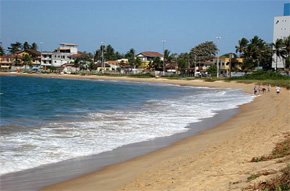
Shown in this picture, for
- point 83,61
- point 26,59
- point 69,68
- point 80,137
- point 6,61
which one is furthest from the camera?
point 6,61

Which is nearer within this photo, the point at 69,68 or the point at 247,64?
the point at 247,64

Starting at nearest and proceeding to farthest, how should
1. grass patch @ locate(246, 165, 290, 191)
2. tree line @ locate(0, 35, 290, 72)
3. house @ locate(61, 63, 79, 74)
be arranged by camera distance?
grass patch @ locate(246, 165, 290, 191), tree line @ locate(0, 35, 290, 72), house @ locate(61, 63, 79, 74)

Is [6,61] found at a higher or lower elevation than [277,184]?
higher

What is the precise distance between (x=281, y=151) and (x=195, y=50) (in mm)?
113130

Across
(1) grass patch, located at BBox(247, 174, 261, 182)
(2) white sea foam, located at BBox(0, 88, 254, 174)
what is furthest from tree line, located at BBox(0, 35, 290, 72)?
(1) grass patch, located at BBox(247, 174, 261, 182)

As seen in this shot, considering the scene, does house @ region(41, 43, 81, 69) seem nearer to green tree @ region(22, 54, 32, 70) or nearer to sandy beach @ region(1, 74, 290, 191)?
green tree @ region(22, 54, 32, 70)

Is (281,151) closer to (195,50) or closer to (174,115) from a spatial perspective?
(174,115)

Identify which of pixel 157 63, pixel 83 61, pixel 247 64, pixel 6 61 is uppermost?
pixel 6 61

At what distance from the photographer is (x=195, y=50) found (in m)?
119

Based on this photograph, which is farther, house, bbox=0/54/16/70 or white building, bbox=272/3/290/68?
house, bbox=0/54/16/70

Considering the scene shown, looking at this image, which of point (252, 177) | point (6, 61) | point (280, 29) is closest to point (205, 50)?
point (280, 29)

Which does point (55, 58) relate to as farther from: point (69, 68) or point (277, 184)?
point (277, 184)

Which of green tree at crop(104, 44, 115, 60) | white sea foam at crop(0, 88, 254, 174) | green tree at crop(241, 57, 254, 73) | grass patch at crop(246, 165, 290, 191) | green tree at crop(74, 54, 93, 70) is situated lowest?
white sea foam at crop(0, 88, 254, 174)

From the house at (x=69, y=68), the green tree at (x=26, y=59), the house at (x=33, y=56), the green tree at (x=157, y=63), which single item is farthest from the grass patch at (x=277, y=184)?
the house at (x=33, y=56)
